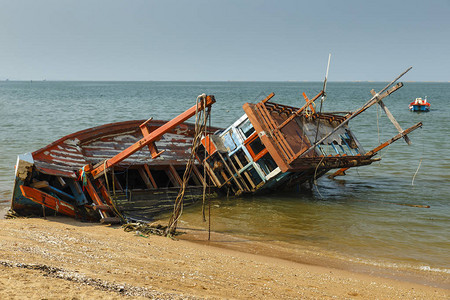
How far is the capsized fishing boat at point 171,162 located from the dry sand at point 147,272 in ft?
3.95

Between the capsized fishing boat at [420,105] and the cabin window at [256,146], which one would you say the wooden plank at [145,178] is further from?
the capsized fishing boat at [420,105]

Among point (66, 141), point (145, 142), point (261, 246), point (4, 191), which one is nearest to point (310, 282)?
point (261, 246)

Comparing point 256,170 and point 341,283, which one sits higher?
point 256,170

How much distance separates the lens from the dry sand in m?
5.13

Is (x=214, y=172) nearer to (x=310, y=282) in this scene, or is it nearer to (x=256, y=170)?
(x=256, y=170)

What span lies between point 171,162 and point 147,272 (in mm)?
7916

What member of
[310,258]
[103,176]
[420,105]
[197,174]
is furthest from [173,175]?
[420,105]

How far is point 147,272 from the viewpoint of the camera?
6301 mm

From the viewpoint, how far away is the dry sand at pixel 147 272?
5.13 meters

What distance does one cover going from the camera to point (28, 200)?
1027 cm

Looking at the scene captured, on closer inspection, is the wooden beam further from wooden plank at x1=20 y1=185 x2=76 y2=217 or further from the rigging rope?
wooden plank at x1=20 y1=185 x2=76 y2=217

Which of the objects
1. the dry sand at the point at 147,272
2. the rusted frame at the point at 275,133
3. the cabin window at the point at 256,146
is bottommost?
the dry sand at the point at 147,272

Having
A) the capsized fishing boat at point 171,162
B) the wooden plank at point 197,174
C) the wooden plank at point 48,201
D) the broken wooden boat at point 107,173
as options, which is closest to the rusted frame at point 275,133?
the capsized fishing boat at point 171,162

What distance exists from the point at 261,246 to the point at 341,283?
115 inches
